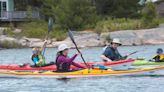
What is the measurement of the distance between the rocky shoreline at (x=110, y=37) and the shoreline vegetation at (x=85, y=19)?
9.3 inches

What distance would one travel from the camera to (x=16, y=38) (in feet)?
151

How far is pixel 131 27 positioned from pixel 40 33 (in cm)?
801

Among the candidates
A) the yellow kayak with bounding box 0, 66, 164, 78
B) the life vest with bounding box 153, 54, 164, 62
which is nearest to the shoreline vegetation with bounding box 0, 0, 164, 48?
the life vest with bounding box 153, 54, 164, 62

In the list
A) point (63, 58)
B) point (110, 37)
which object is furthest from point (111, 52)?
point (110, 37)

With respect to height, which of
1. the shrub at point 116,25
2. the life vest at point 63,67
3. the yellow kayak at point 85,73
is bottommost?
the yellow kayak at point 85,73

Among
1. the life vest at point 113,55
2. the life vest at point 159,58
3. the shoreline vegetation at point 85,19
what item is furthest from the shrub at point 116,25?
the life vest at point 113,55

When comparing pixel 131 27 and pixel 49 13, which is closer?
pixel 131 27

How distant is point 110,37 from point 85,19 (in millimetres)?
6287

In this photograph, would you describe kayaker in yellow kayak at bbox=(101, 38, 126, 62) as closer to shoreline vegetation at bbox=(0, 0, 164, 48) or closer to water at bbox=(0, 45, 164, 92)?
water at bbox=(0, 45, 164, 92)

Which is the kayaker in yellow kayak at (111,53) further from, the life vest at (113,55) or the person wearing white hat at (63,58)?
the person wearing white hat at (63,58)

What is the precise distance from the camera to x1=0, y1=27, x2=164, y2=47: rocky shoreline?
4409 cm

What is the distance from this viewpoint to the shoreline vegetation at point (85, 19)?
4719 cm

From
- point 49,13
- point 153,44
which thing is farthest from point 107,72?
point 49,13

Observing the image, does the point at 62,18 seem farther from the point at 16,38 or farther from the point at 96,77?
the point at 96,77
